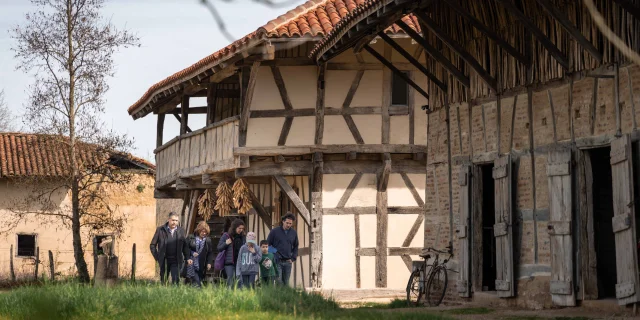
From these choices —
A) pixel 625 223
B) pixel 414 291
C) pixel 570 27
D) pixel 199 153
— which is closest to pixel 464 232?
pixel 414 291

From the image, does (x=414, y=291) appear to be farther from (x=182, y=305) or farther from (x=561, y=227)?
(x=182, y=305)

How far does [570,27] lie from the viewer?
1307cm

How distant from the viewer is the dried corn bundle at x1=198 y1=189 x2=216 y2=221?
26.4m

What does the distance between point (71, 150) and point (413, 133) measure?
10.6m

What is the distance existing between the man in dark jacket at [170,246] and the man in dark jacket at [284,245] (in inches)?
58.1

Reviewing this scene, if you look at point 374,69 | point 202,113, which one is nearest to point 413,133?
point 374,69

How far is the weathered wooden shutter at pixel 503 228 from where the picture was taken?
15.2 m

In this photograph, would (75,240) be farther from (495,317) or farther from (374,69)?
(495,317)

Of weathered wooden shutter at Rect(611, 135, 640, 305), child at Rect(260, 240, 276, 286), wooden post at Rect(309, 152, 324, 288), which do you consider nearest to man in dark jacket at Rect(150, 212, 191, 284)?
child at Rect(260, 240, 276, 286)

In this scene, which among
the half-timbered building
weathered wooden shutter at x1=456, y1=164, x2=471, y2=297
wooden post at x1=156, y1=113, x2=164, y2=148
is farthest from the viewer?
wooden post at x1=156, y1=113, x2=164, y2=148

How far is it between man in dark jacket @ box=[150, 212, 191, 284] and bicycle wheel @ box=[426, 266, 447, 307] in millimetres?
4049

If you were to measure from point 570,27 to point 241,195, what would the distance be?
11766 mm

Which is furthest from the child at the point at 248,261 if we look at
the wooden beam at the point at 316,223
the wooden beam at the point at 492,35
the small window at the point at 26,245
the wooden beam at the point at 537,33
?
the small window at the point at 26,245

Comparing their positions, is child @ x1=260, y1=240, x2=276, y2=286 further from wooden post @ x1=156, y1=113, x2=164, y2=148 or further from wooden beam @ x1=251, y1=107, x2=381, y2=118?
wooden post @ x1=156, y1=113, x2=164, y2=148
